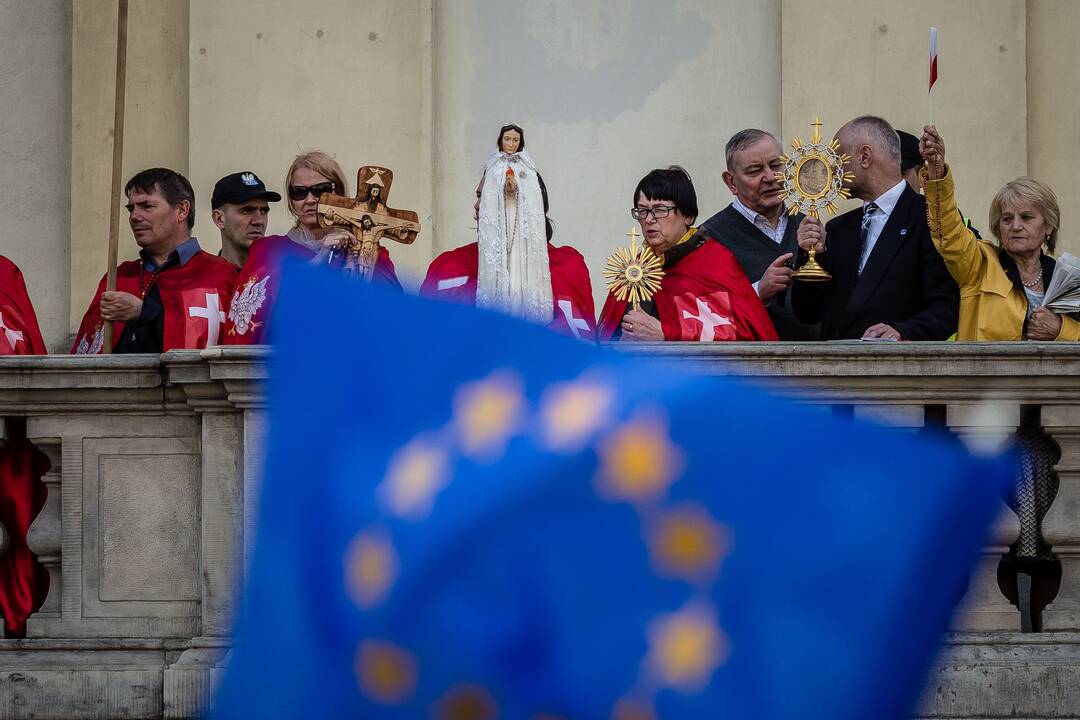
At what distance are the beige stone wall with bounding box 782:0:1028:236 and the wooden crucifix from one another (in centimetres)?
393

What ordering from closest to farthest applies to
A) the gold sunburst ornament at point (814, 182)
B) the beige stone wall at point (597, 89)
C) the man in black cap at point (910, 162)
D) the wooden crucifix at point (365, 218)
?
1. the gold sunburst ornament at point (814, 182)
2. the wooden crucifix at point (365, 218)
3. the man in black cap at point (910, 162)
4. the beige stone wall at point (597, 89)

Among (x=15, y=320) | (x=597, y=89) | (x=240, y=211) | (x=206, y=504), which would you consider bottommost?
(x=206, y=504)

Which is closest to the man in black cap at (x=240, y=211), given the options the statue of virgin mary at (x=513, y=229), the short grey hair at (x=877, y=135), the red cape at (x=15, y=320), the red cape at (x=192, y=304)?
the red cape at (x=192, y=304)

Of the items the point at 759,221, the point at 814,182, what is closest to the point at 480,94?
→ the point at 759,221

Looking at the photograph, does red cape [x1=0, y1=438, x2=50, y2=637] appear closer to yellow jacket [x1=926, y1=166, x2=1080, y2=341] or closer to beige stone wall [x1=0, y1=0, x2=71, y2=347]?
yellow jacket [x1=926, y1=166, x2=1080, y2=341]

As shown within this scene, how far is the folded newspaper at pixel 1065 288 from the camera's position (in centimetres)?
620

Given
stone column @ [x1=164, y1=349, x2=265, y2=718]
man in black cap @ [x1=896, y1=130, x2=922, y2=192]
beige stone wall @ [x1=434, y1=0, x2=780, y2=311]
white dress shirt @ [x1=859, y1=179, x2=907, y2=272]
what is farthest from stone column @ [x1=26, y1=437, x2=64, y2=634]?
beige stone wall @ [x1=434, y1=0, x2=780, y2=311]

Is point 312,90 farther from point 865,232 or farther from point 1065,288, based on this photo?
point 1065,288

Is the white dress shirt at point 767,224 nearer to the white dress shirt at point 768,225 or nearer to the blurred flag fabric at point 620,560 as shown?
the white dress shirt at point 768,225

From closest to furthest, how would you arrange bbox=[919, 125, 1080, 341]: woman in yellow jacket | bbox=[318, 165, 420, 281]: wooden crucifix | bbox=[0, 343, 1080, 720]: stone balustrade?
bbox=[0, 343, 1080, 720]: stone balustrade < bbox=[919, 125, 1080, 341]: woman in yellow jacket < bbox=[318, 165, 420, 281]: wooden crucifix

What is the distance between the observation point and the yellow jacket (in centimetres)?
613

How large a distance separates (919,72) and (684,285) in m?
3.67

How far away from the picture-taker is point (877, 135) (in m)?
6.67

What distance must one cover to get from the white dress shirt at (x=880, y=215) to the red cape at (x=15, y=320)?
10.2ft
